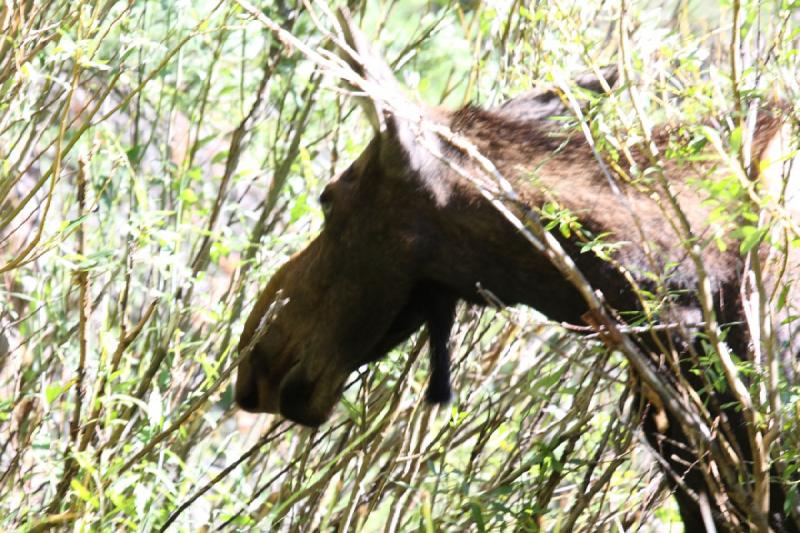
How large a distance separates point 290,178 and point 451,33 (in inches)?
38.0

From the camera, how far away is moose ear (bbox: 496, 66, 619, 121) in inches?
122

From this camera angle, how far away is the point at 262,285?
14.1 ft

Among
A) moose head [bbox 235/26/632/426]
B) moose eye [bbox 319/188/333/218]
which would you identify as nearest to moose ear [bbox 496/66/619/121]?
moose head [bbox 235/26/632/426]

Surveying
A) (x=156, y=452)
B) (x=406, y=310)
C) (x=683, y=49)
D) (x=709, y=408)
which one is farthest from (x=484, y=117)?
(x=156, y=452)

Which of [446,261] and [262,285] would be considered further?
[262,285]

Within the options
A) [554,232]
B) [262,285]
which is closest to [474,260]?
[554,232]

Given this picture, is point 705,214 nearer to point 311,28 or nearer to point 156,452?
point 156,452

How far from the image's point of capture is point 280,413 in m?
3.51

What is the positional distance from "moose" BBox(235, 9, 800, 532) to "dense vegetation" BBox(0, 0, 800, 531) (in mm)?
113

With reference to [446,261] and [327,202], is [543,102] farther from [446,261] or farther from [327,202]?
[327,202]

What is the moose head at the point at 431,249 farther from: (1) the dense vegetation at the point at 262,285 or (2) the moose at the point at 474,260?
(1) the dense vegetation at the point at 262,285

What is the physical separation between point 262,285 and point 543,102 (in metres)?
1.51

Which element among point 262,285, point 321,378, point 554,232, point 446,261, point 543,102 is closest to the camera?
point 554,232

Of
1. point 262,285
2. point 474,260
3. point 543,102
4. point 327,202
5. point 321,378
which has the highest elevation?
point 543,102
